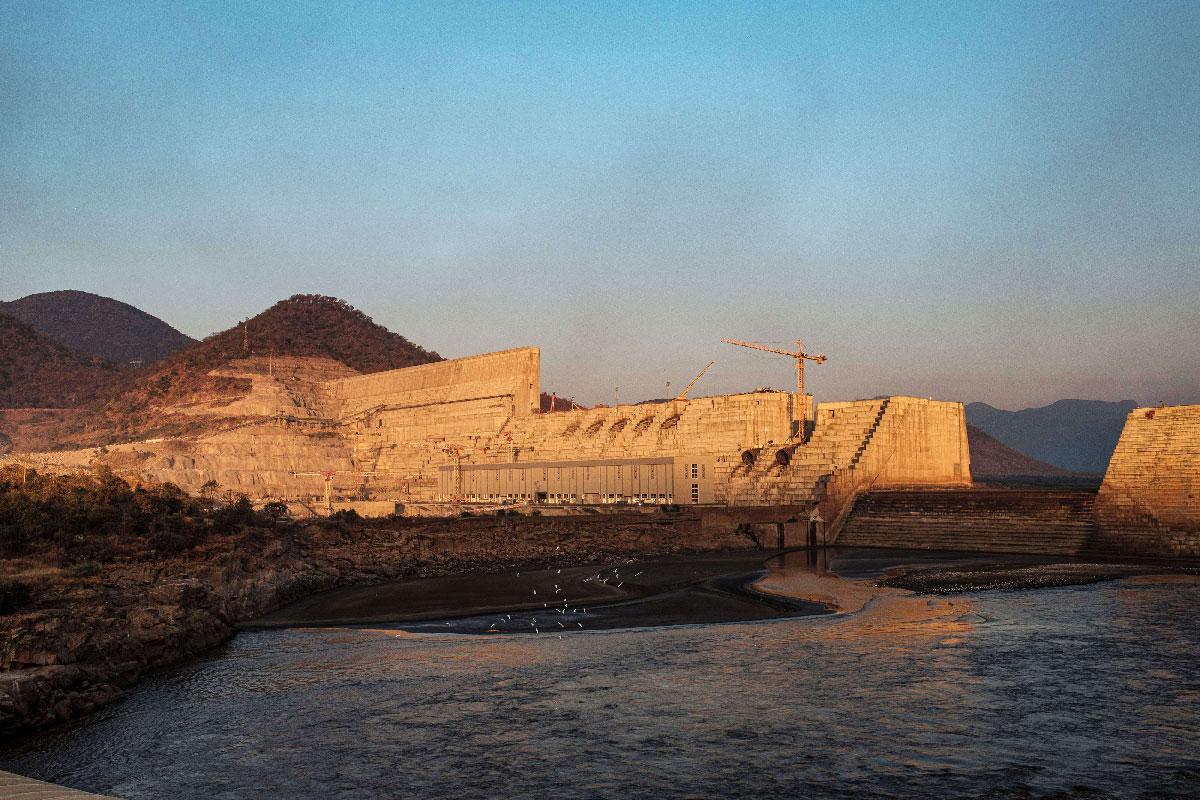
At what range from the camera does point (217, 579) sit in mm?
31000

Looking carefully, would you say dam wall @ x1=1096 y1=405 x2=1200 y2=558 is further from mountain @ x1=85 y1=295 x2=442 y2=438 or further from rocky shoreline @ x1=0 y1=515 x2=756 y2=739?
mountain @ x1=85 y1=295 x2=442 y2=438

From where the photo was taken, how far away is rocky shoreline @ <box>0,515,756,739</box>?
2017 centimetres

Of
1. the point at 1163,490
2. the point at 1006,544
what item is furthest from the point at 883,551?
the point at 1163,490

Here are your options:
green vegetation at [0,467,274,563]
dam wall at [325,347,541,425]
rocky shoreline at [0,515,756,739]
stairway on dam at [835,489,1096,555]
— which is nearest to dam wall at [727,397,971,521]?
stairway on dam at [835,489,1096,555]

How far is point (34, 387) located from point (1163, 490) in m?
171

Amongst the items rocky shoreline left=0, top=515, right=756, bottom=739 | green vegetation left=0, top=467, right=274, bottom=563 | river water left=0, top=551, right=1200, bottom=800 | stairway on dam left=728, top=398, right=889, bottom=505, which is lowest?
river water left=0, top=551, right=1200, bottom=800

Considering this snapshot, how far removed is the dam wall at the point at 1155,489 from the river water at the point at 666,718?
2084 centimetres

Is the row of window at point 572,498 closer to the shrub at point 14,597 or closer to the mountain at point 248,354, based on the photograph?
the mountain at point 248,354

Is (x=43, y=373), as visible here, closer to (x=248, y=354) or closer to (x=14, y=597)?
(x=248, y=354)

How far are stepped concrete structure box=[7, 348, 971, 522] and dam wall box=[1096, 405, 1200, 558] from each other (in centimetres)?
1751

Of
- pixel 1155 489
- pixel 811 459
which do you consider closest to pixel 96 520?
pixel 811 459

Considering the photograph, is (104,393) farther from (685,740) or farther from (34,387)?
(685,740)

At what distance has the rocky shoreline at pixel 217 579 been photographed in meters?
20.2

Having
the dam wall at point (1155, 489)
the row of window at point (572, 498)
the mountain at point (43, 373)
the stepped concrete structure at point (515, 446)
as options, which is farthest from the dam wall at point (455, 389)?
the mountain at point (43, 373)
